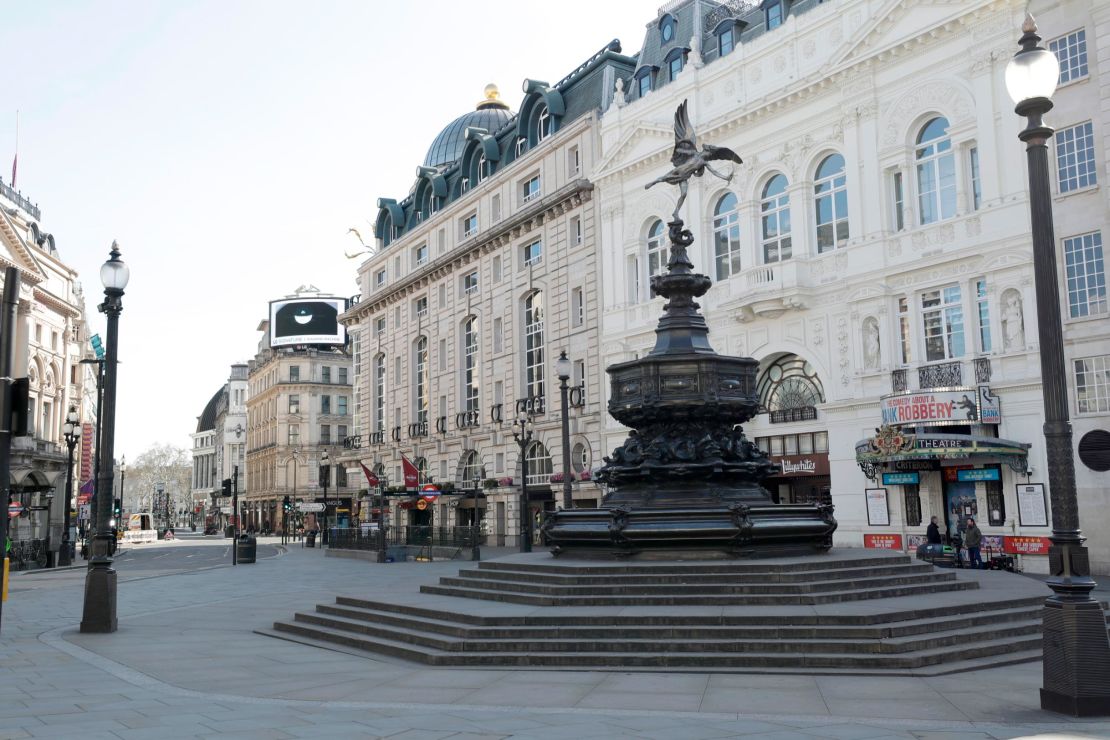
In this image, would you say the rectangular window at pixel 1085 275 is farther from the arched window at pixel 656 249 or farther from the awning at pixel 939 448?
the arched window at pixel 656 249

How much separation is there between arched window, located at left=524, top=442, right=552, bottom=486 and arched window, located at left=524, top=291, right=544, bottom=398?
2.86m

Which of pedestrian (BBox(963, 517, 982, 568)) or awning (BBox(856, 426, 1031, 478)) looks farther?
awning (BBox(856, 426, 1031, 478))

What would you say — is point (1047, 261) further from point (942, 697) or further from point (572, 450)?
point (572, 450)

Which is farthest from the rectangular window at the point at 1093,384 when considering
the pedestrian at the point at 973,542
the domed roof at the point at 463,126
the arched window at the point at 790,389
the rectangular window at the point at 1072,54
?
the domed roof at the point at 463,126

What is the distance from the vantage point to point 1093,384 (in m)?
26.7

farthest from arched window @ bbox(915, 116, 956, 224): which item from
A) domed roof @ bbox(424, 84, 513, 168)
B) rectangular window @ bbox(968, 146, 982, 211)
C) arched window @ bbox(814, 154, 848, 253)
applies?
domed roof @ bbox(424, 84, 513, 168)

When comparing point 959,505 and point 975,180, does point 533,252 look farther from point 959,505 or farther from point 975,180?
point 959,505

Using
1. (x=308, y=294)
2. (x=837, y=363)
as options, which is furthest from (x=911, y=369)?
(x=308, y=294)

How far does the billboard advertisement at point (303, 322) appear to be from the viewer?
9406cm

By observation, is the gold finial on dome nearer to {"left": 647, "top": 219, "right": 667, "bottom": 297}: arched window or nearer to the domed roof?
the domed roof

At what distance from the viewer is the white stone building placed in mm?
27750

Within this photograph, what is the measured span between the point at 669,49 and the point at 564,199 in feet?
29.1

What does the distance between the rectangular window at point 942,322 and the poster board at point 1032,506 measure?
15.4 ft

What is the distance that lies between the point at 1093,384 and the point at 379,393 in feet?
169
